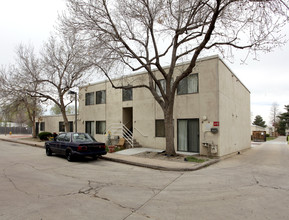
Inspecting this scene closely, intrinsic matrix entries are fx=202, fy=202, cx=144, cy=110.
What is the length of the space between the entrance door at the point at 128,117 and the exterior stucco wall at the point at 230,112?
791 cm

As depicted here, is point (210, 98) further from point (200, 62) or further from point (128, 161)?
point (128, 161)

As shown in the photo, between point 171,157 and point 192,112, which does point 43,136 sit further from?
point 192,112

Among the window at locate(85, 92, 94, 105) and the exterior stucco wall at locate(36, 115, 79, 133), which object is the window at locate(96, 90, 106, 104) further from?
the exterior stucco wall at locate(36, 115, 79, 133)

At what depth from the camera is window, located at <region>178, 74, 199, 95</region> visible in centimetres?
1327

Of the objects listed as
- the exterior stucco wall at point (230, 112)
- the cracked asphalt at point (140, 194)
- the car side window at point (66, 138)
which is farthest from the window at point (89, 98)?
the exterior stucco wall at point (230, 112)

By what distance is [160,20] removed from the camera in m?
11.5

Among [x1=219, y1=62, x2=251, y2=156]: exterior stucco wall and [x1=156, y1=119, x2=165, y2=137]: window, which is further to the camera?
[x1=156, y1=119, x2=165, y2=137]: window

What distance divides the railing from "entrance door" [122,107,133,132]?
1.79 ft

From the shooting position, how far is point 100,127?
1948 centimetres

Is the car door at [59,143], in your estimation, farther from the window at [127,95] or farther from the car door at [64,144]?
the window at [127,95]

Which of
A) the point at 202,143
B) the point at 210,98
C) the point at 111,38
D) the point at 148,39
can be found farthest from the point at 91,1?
the point at 202,143

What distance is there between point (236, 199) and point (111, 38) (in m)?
10.3

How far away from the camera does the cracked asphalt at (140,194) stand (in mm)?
4230

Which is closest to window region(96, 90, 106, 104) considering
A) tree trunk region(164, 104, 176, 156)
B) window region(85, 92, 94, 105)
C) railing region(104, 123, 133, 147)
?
window region(85, 92, 94, 105)
